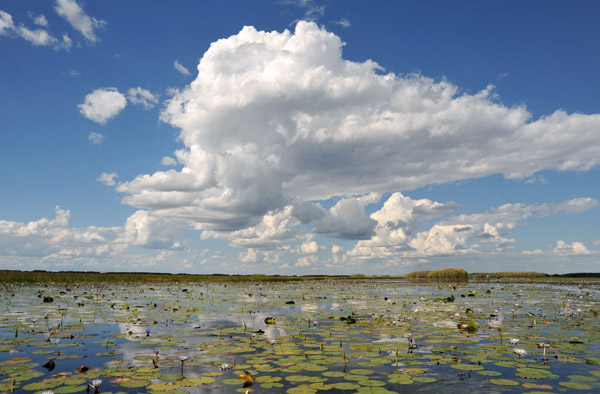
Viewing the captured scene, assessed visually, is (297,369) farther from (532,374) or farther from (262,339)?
(532,374)

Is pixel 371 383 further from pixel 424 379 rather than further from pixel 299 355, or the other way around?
pixel 299 355

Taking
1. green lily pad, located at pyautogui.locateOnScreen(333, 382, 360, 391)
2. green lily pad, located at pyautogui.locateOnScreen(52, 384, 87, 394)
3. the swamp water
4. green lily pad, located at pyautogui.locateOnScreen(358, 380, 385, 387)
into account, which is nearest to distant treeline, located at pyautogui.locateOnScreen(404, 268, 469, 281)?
the swamp water

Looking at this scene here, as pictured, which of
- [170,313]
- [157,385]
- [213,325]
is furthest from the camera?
[170,313]

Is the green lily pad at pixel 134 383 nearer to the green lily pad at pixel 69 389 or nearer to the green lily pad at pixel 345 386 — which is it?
the green lily pad at pixel 69 389

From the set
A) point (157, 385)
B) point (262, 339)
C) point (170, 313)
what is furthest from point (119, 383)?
point (170, 313)

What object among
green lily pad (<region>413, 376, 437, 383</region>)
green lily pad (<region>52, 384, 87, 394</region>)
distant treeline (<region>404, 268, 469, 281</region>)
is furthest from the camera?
distant treeline (<region>404, 268, 469, 281</region>)

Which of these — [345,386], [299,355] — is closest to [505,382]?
[345,386]

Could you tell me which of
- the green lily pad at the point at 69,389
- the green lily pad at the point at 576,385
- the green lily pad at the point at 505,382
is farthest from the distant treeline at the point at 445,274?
the green lily pad at the point at 69,389

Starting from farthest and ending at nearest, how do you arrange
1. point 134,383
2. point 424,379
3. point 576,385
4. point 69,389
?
1. point 424,379
2. point 134,383
3. point 576,385
4. point 69,389

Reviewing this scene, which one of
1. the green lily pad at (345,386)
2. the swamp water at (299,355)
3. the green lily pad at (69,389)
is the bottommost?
the swamp water at (299,355)

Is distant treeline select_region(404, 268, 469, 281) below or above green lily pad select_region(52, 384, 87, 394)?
below

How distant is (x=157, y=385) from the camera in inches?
230

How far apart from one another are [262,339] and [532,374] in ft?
20.0

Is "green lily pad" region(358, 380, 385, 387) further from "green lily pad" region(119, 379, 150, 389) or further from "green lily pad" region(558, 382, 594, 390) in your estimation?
"green lily pad" region(119, 379, 150, 389)
